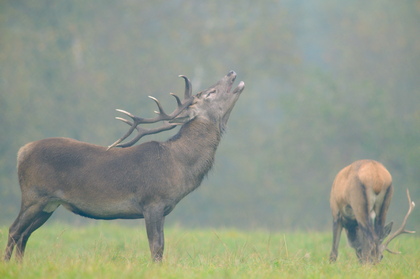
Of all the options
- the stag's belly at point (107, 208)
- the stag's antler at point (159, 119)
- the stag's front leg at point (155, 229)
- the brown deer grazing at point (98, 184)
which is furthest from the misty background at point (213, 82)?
the stag's front leg at point (155, 229)

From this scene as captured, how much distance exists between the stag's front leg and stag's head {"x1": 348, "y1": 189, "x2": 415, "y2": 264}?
2.78 metres

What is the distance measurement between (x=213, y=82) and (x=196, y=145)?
20.3 m

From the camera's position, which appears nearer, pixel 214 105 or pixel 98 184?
pixel 98 184

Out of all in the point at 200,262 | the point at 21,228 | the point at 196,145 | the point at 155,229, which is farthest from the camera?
the point at 196,145

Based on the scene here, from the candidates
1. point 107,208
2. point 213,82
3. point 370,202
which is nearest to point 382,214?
point 370,202

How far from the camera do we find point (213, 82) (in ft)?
97.0

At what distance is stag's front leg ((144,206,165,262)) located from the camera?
858cm

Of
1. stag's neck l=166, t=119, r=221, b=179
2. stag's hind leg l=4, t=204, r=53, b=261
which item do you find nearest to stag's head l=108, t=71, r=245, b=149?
stag's neck l=166, t=119, r=221, b=179

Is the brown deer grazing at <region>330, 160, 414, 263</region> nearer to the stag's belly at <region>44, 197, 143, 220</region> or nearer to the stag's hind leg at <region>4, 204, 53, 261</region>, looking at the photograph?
the stag's belly at <region>44, 197, 143, 220</region>

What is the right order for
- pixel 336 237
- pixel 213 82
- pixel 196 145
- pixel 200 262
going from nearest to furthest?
pixel 200 262
pixel 196 145
pixel 336 237
pixel 213 82

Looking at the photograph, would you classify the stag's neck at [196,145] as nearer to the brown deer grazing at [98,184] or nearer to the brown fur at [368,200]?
the brown deer grazing at [98,184]

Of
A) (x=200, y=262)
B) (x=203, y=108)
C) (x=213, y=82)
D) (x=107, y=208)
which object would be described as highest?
(x=213, y=82)

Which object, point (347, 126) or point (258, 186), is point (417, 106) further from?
point (258, 186)

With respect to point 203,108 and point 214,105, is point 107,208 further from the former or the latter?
point 214,105
